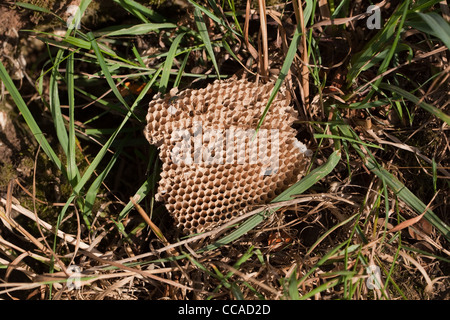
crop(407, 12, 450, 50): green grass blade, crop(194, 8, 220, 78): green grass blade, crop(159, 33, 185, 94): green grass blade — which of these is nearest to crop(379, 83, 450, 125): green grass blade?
crop(407, 12, 450, 50): green grass blade

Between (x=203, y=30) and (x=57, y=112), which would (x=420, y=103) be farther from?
(x=57, y=112)

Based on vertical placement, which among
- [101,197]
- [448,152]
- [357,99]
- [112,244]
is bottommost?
[112,244]

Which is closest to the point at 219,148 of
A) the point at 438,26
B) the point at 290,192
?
the point at 290,192

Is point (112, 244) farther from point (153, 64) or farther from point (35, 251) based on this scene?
point (153, 64)

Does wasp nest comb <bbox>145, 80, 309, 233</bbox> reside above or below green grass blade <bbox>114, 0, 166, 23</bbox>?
below

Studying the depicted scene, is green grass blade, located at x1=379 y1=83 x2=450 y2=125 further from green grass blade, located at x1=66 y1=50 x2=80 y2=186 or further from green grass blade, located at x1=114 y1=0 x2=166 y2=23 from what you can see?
green grass blade, located at x1=66 y1=50 x2=80 y2=186

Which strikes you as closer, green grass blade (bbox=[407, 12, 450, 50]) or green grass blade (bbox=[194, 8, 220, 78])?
green grass blade (bbox=[407, 12, 450, 50])

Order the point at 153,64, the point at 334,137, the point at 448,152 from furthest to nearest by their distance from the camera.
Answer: the point at 153,64 → the point at 448,152 → the point at 334,137
